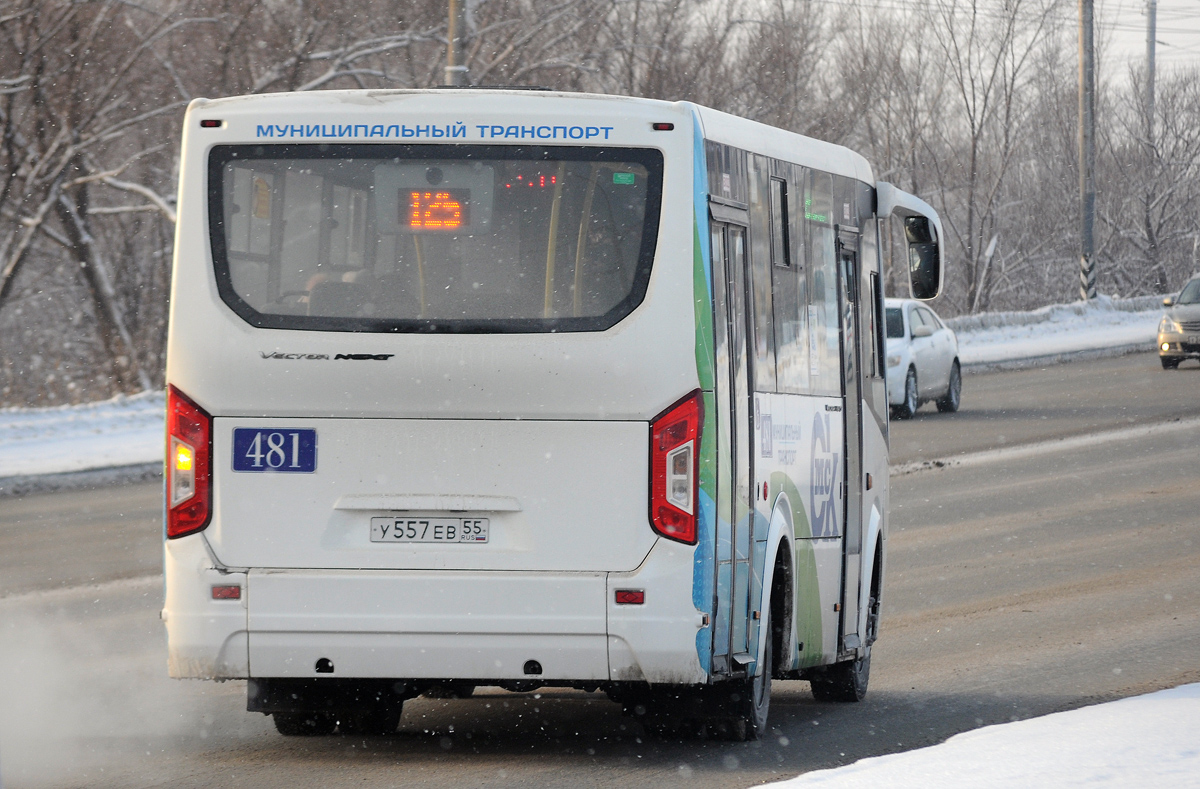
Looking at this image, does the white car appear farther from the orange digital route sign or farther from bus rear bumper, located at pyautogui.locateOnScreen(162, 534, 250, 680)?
bus rear bumper, located at pyautogui.locateOnScreen(162, 534, 250, 680)

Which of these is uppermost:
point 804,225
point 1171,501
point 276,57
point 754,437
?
point 276,57

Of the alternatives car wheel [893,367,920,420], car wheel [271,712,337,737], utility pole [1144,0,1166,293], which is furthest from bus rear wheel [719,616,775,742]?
utility pole [1144,0,1166,293]

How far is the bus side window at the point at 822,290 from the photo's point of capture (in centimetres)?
850

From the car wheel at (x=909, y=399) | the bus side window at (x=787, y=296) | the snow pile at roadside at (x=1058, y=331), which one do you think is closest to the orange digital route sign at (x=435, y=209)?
the bus side window at (x=787, y=296)

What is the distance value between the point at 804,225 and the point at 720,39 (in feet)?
98.6

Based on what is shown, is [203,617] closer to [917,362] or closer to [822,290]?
[822,290]

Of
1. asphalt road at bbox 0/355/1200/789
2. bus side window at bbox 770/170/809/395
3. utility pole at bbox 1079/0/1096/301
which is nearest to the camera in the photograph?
asphalt road at bbox 0/355/1200/789

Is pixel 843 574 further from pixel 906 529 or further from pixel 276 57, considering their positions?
pixel 276 57

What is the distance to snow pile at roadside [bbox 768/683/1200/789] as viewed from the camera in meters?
6.08

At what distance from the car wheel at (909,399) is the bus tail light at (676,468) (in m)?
19.0

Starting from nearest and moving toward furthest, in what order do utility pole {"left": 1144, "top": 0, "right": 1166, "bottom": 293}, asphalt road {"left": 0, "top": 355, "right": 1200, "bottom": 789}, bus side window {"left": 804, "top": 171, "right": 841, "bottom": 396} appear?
1. asphalt road {"left": 0, "top": 355, "right": 1200, "bottom": 789}
2. bus side window {"left": 804, "top": 171, "right": 841, "bottom": 396}
3. utility pole {"left": 1144, "top": 0, "right": 1166, "bottom": 293}

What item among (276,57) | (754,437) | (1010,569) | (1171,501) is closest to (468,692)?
(754,437)

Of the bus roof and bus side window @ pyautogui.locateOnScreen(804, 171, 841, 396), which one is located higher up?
the bus roof

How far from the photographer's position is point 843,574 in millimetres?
9039
